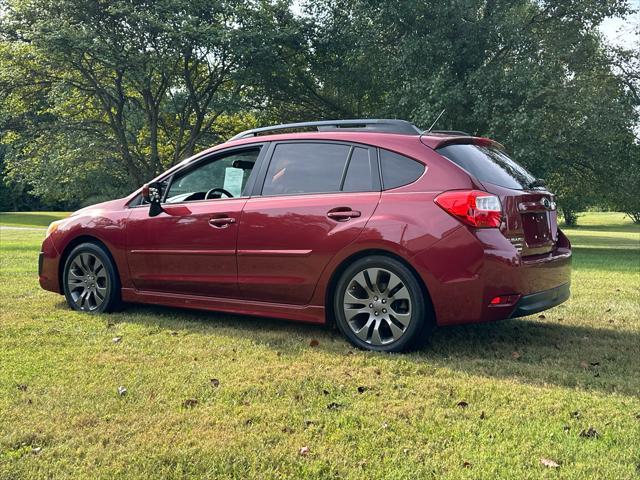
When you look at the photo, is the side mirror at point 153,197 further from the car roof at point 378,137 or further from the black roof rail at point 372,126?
the black roof rail at point 372,126

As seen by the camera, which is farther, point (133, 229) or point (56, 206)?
point (56, 206)

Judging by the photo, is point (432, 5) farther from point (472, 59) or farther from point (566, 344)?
point (566, 344)

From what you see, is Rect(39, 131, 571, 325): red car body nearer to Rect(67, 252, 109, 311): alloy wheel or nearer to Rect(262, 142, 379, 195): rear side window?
Rect(262, 142, 379, 195): rear side window

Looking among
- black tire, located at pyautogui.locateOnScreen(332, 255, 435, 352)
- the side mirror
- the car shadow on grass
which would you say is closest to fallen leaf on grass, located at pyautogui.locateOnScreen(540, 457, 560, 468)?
the car shadow on grass

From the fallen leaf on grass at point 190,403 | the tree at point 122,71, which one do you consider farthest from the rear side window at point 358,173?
the tree at point 122,71

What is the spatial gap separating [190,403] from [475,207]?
91.0 inches

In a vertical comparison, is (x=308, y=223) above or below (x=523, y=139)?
below

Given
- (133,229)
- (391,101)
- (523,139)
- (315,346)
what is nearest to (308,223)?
(315,346)

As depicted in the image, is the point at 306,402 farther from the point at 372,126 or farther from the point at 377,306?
the point at 372,126

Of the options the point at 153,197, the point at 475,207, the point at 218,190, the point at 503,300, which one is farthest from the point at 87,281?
the point at 503,300

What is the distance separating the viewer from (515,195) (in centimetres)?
443

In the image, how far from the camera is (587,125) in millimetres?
16906

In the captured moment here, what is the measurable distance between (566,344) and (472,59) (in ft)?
46.6

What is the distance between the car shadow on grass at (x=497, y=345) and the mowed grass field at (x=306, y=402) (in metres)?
0.02
